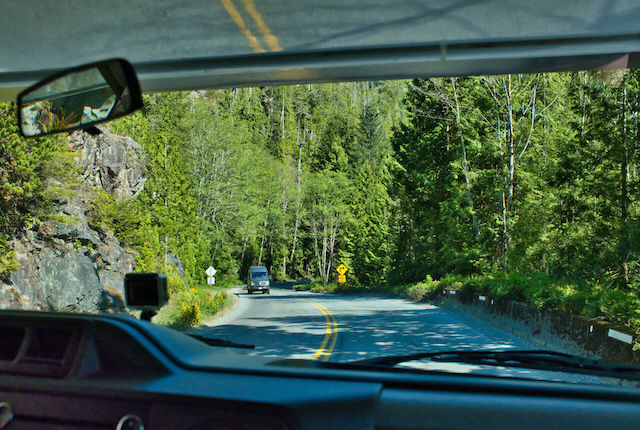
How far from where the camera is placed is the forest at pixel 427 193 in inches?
577

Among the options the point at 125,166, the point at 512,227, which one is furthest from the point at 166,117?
the point at 512,227

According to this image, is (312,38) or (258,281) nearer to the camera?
(312,38)

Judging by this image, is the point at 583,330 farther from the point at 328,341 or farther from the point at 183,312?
the point at 183,312

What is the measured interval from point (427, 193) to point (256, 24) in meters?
31.0

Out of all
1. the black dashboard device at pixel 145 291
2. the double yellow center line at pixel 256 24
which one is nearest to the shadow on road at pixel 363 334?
the double yellow center line at pixel 256 24

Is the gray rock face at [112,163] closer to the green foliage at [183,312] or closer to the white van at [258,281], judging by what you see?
the green foliage at [183,312]

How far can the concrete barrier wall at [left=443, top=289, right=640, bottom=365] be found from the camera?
8211 mm

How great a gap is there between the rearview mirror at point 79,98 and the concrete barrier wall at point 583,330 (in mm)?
7194

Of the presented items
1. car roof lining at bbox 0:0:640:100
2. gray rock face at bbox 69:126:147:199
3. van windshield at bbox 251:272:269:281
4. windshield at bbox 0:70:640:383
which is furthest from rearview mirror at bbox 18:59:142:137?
van windshield at bbox 251:272:269:281

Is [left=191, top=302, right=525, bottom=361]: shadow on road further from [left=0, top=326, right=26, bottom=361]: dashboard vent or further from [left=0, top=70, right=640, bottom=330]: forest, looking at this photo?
[left=0, top=326, right=26, bottom=361]: dashboard vent

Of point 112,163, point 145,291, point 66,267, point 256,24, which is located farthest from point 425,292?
point 145,291

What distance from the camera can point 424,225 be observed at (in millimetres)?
36031

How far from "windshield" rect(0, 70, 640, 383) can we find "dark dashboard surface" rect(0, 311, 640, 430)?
10.5 feet

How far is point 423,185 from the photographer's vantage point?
111 feet
